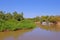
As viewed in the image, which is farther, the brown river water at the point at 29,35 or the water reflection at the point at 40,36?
the brown river water at the point at 29,35

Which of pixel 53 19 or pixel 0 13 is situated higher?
pixel 0 13

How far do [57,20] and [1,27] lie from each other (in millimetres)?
22746

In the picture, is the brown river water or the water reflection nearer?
the water reflection

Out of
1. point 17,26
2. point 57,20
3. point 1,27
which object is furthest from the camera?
point 57,20

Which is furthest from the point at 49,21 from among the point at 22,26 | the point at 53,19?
the point at 22,26

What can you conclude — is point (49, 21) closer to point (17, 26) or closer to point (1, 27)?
point (17, 26)

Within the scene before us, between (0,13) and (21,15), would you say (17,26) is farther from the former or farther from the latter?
(21,15)

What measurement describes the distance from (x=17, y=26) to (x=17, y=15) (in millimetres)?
12767

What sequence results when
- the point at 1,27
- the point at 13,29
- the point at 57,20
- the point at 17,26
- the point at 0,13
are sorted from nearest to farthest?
the point at 1,27
the point at 13,29
the point at 17,26
the point at 0,13
the point at 57,20

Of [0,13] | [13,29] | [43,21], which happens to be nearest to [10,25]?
[13,29]

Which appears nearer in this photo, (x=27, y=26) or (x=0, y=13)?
(x=27, y=26)

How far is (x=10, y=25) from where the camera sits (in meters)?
18.0

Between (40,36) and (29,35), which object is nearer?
(40,36)

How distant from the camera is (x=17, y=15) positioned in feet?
105
